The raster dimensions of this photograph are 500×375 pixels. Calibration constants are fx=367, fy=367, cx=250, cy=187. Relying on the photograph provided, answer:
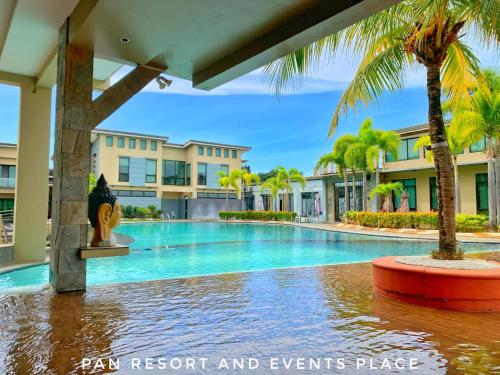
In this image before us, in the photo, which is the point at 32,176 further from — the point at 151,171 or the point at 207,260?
the point at 151,171

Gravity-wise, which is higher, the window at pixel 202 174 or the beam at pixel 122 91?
the window at pixel 202 174

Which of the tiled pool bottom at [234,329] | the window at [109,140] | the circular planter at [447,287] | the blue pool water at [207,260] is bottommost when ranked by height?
the blue pool water at [207,260]

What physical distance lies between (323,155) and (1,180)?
23280 mm

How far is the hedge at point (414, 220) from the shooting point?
16.9 meters

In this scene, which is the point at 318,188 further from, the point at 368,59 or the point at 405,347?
the point at 405,347

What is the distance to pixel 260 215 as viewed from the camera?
31.3 meters

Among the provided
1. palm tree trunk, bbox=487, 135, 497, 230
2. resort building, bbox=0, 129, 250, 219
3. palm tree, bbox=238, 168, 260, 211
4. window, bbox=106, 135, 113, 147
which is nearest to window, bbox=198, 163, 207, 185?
resort building, bbox=0, 129, 250, 219

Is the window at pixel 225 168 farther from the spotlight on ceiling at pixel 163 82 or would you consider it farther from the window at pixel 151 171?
the spotlight on ceiling at pixel 163 82

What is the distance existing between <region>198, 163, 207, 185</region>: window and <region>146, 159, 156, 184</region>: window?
4.47 meters

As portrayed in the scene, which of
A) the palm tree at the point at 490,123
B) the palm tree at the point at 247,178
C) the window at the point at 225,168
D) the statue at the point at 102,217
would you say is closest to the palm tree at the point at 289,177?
the palm tree at the point at 247,178

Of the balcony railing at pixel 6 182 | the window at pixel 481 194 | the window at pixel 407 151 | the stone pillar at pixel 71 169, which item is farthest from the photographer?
the balcony railing at pixel 6 182

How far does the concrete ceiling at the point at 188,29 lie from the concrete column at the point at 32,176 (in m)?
1.49

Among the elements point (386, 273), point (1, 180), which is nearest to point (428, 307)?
point (386, 273)

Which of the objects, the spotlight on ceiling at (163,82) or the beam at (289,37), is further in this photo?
the spotlight on ceiling at (163,82)
